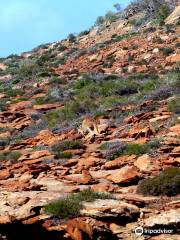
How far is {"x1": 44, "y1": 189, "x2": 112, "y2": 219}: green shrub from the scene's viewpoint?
33.9 feet

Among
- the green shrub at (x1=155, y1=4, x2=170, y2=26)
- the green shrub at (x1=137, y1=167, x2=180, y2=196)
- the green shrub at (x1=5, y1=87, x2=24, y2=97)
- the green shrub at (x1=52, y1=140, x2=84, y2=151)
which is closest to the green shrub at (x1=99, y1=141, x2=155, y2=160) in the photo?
the green shrub at (x1=52, y1=140, x2=84, y2=151)

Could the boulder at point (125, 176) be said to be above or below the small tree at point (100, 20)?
below

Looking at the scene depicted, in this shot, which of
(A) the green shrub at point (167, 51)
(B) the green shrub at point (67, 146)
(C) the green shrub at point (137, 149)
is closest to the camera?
(C) the green shrub at point (137, 149)

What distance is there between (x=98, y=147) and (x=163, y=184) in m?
5.45

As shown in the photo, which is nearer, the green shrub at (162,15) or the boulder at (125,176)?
the boulder at (125,176)

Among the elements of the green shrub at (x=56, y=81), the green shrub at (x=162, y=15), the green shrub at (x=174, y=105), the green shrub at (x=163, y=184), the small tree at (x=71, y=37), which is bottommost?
the green shrub at (x=163, y=184)

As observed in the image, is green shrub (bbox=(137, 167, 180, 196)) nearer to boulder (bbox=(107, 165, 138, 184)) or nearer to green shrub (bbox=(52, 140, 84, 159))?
boulder (bbox=(107, 165, 138, 184))

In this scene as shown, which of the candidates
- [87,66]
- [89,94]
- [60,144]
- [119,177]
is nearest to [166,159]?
[119,177]

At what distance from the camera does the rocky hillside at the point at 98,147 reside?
10.2 metres

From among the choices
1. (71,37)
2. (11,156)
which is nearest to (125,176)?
(11,156)

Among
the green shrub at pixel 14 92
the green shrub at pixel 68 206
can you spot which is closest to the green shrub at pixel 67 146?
the green shrub at pixel 68 206

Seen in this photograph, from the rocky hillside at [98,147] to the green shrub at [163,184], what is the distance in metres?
0.02

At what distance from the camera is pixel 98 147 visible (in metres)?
17.0

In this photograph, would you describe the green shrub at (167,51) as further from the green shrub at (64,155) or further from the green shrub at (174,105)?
the green shrub at (64,155)
